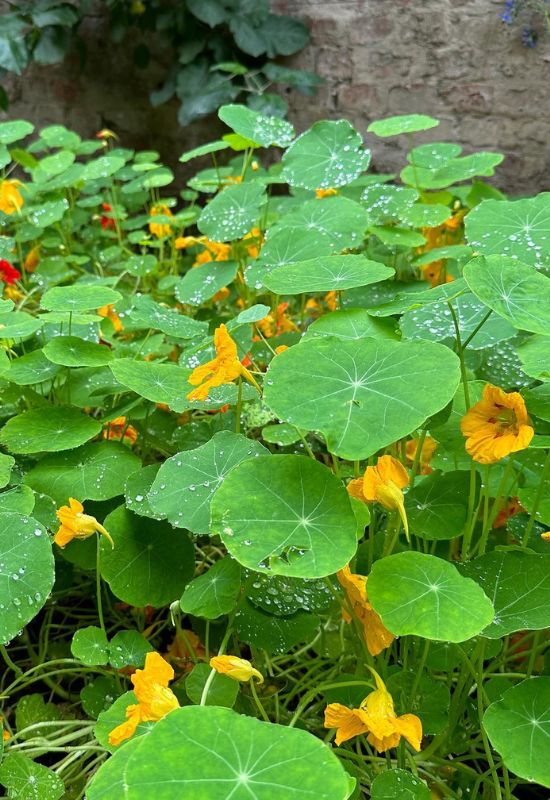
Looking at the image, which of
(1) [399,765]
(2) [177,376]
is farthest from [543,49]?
(1) [399,765]

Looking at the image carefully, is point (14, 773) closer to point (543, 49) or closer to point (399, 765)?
point (399, 765)

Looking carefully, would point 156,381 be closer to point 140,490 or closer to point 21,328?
point 140,490

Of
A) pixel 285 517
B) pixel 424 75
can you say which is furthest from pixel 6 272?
pixel 424 75

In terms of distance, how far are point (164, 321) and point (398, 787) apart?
3.02ft

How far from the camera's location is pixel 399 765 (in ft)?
2.98

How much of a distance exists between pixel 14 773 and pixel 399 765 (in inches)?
19.1

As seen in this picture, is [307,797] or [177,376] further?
[177,376]

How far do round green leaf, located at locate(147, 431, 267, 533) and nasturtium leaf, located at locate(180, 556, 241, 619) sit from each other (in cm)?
10

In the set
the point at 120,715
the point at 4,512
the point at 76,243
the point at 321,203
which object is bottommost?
the point at 76,243

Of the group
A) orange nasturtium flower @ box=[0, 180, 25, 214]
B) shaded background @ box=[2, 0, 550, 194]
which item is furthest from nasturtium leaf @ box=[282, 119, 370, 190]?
shaded background @ box=[2, 0, 550, 194]

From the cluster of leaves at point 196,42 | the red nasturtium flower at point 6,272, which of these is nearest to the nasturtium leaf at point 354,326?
the red nasturtium flower at point 6,272

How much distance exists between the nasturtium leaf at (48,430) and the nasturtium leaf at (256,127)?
0.90 m

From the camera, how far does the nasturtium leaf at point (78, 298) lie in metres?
1.31

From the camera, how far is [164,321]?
4.75 ft
